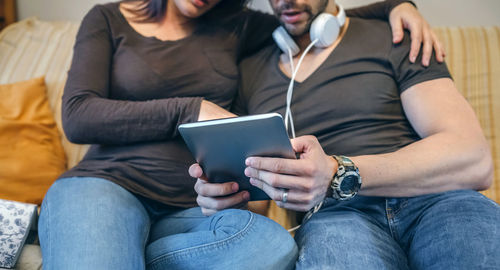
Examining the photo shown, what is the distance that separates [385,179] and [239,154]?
1.07 feet

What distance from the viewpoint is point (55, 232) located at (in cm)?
80

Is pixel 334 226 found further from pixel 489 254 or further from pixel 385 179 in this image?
pixel 489 254

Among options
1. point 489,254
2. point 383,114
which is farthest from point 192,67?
point 489,254

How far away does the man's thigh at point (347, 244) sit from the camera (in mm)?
767

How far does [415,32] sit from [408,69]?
0.11 m

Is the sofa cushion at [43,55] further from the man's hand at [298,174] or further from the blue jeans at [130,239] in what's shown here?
the man's hand at [298,174]

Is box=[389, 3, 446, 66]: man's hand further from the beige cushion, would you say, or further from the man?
the beige cushion

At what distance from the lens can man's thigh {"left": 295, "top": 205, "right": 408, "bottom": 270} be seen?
767mm

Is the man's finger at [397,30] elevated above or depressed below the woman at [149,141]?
above

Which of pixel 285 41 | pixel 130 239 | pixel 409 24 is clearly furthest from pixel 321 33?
pixel 130 239

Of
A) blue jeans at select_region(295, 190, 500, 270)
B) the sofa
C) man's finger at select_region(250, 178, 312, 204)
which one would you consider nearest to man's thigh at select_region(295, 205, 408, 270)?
blue jeans at select_region(295, 190, 500, 270)

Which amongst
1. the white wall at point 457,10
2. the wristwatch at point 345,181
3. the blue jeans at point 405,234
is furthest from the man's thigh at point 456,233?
the white wall at point 457,10

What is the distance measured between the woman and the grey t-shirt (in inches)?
7.4

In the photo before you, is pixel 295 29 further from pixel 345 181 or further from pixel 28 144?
pixel 28 144
